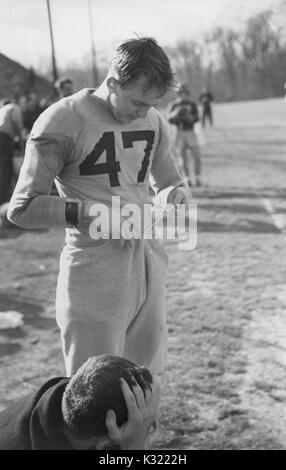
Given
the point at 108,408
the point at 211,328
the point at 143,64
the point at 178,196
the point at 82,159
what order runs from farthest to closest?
the point at 211,328
the point at 178,196
the point at 82,159
the point at 143,64
the point at 108,408

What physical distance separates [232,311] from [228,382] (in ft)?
3.51

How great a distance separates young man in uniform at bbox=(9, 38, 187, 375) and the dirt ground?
0.65 m

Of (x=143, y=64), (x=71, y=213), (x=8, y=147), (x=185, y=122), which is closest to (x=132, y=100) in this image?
(x=143, y=64)

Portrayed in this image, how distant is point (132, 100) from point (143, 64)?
0.13 metres

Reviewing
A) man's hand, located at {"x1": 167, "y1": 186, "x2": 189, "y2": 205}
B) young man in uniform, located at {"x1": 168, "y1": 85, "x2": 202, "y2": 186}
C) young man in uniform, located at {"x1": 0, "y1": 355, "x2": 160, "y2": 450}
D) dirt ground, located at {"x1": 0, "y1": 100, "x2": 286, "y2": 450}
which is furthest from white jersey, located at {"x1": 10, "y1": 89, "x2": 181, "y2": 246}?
young man in uniform, located at {"x1": 168, "y1": 85, "x2": 202, "y2": 186}

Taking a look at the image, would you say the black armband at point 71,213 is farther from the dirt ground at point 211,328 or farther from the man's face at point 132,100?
the dirt ground at point 211,328

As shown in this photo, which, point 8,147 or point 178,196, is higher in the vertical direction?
point 178,196

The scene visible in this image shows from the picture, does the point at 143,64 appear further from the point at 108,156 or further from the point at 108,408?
the point at 108,408

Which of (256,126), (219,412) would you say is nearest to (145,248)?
(219,412)

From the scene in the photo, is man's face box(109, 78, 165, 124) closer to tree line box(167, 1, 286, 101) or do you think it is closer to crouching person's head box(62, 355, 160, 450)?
crouching person's head box(62, 355, 160, 450)

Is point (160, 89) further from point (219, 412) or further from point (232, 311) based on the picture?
point (232, 311)

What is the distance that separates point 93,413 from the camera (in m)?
1.41

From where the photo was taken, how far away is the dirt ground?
279 cm

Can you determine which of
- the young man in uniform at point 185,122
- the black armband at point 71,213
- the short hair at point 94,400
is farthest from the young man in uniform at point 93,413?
the young man in uniform at point 185,122
